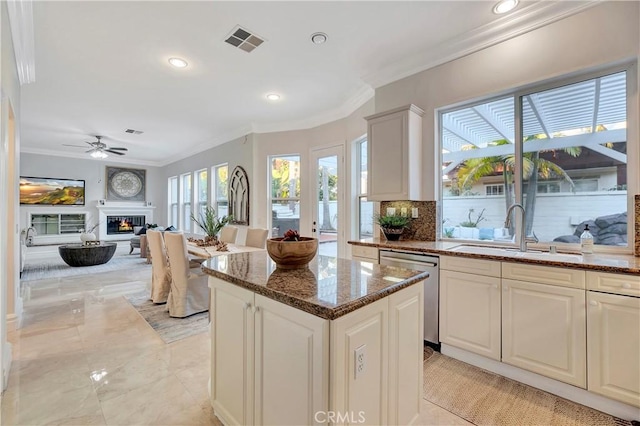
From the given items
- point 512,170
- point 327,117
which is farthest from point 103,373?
point 327,117

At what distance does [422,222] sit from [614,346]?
1728 millimetres

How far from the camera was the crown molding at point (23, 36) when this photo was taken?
2.25 m

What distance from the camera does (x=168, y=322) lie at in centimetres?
327

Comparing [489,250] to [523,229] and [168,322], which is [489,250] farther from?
[168,322]

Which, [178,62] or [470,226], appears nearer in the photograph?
[470,226]

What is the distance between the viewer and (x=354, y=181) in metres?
4.34

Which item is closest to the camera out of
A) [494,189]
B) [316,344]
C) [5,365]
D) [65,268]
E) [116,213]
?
[316,344]

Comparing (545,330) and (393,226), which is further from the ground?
(393,226)

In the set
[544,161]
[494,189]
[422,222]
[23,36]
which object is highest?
[23,36]

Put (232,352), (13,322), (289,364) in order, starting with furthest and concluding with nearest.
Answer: (13,322), (232,352), (289,364)

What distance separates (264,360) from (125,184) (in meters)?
9.78

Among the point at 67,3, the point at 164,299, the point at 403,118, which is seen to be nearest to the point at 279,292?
the point at 403,118

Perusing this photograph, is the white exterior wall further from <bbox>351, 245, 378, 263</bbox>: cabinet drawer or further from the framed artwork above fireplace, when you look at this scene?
the framed artwork above fireplace

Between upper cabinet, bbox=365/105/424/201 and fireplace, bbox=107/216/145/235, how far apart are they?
8.75 meters
